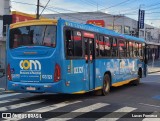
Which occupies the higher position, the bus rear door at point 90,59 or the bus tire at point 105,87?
the bus rear door at point 90,59

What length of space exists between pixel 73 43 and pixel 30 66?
1.73 m

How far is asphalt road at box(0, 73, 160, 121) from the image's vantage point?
10.5 meters

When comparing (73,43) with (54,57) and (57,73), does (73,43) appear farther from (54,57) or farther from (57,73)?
(57,73)

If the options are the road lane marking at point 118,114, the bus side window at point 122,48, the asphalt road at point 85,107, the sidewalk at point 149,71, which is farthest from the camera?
the sidewalk at point 149,71

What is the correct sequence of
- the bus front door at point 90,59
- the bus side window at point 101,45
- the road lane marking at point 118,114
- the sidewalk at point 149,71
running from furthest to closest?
1. the sidewalk at point 149,71
2. the bus side window at point 101,45
3. the bus front door at point 90,59
4. the road lane marking at point 118,114

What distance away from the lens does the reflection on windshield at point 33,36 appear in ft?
41.3

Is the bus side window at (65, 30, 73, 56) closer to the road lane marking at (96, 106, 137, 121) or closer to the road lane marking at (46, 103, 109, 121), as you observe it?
the road lane marking at (46, 103, 109, 121)

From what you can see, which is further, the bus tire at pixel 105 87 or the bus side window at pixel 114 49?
the bus side window at pixel 114 49

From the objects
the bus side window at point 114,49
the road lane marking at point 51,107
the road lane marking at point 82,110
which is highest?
the bus side window at point 114,49

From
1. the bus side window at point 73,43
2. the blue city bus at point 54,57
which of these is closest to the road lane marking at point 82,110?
the blue city bus at point 54,57

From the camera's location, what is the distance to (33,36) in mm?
12891

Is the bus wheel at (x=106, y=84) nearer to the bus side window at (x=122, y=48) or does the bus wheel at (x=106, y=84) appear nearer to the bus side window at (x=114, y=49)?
the bus side window at (x=114, y=49)

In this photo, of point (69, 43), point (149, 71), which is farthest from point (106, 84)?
point (149, 71)

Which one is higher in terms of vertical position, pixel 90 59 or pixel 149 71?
pixel 90 59
